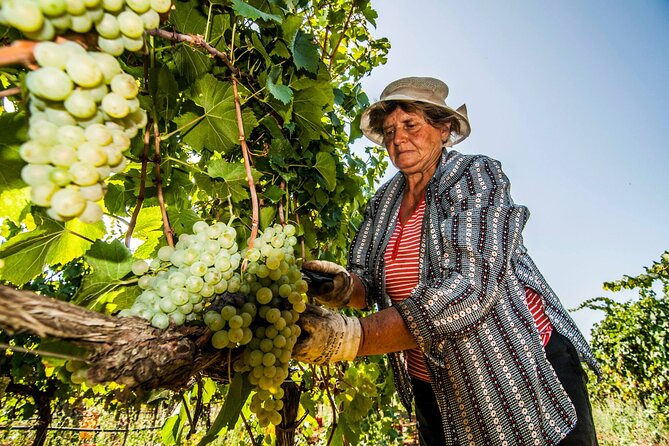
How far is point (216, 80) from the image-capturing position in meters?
1.45

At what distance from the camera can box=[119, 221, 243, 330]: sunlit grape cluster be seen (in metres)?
0.86

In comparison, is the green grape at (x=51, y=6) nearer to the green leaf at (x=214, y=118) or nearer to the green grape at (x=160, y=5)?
the green grape at (x=160, y=5)

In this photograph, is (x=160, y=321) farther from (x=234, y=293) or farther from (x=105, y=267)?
(x=105, y=267)

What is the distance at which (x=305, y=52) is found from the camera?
163 cm

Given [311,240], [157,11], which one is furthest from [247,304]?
[311,240]

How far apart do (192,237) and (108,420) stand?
1634 centimetres

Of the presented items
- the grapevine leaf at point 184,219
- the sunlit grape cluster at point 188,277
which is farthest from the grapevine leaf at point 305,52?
the sunlit grape cluster at point 188,277

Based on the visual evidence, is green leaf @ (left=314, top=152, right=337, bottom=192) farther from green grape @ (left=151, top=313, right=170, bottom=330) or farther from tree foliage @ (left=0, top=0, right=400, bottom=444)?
green grape @ (left=151, top=313, right=170, bottom=330)

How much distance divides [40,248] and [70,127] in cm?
109

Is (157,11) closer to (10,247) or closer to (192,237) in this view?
(192,237)

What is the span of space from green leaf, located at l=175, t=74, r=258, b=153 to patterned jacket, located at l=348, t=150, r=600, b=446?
0.95 metres

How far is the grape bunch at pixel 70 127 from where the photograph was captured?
0.44 meters

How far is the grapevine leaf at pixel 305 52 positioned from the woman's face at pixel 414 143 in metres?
0.83

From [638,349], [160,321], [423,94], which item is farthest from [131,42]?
[638,349]
